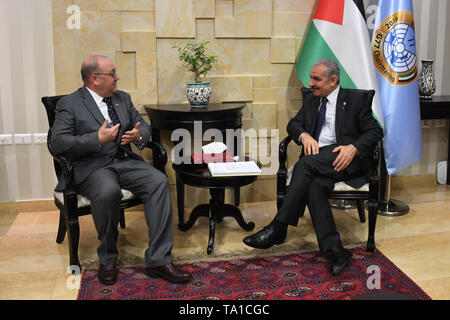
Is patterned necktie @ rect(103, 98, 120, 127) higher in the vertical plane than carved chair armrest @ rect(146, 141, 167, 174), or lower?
higher

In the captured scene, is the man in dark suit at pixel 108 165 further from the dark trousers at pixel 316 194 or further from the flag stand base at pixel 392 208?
the flag stand base at pixel 392 208

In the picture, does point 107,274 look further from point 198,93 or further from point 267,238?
point 198,93

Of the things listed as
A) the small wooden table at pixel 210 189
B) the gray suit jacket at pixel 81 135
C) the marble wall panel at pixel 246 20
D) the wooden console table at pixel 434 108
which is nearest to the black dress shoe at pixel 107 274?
the gray suit jacket at pixel 81 135

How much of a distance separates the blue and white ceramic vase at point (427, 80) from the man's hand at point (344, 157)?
1331mm

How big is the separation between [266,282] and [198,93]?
152cm

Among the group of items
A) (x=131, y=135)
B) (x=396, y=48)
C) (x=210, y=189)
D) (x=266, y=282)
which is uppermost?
(x=396, y=48)

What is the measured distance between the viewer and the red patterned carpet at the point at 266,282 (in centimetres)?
286

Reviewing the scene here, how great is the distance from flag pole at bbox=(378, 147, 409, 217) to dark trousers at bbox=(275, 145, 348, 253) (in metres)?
0.96

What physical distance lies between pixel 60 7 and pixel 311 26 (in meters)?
1.86

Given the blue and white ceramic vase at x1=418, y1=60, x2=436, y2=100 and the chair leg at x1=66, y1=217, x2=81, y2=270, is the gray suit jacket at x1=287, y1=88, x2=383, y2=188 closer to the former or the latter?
the blue and white ceramic vase at x1=418, y1=60, x2=436, y2=100

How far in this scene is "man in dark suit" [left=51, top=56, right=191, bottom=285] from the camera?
3.02 m

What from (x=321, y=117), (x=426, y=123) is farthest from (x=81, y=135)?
(x=426, y=123)

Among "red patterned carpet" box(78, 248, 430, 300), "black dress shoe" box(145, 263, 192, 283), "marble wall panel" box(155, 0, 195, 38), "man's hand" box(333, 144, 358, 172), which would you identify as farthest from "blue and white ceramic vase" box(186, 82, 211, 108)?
"black dress shoe" box(145, 263, 192, 283)

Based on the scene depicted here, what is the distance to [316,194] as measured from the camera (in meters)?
3.27
